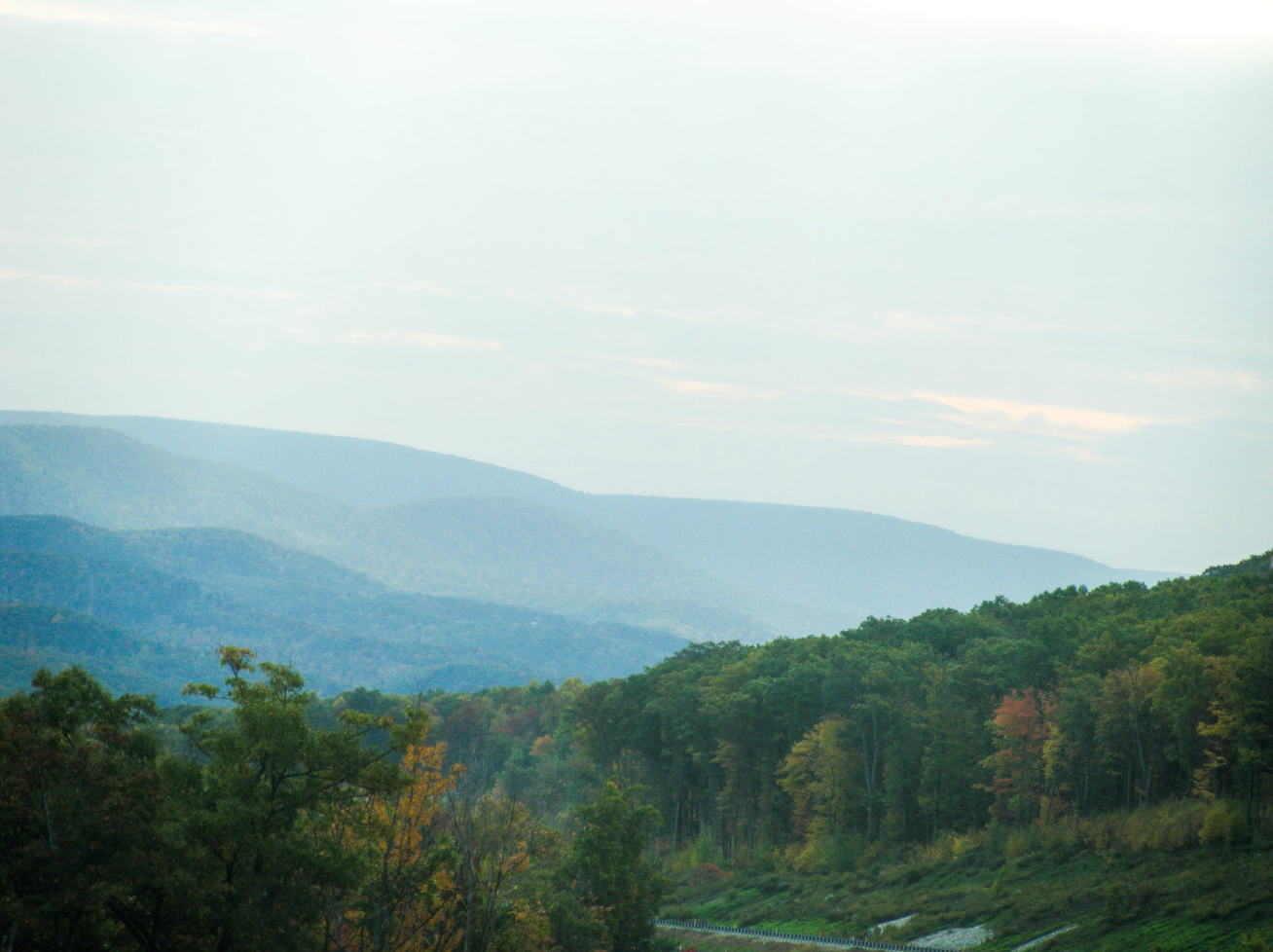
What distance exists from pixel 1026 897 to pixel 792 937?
1037 centimetres

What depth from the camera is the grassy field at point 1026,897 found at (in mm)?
42062

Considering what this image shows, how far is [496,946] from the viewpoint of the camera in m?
37.5

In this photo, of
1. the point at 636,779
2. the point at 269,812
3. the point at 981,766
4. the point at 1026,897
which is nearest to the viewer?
the point at 269,812

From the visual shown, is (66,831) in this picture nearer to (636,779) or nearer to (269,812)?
(269,812)

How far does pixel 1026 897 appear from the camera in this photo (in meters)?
53.6

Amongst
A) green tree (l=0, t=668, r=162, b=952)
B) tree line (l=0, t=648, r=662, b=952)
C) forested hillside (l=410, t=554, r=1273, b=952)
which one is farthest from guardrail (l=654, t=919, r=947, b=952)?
green tree (l=0, t=668, r=162, b=952)

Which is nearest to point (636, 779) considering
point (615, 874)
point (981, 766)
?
point (981, 766)

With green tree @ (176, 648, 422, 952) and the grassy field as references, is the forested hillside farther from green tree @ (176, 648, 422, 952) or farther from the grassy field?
green tree @ (176, 648, 422, 952)

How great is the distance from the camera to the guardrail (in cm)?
5112

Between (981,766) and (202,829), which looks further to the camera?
(981,766)

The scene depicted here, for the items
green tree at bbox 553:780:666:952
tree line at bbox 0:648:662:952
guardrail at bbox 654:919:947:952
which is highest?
tree line at bbox 0:648:662:952

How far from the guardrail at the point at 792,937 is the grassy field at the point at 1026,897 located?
3.25ft

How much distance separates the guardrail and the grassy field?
0.99 meters

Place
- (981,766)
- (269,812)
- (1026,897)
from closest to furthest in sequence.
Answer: (269,812)
(1026,897)
(981,766)
